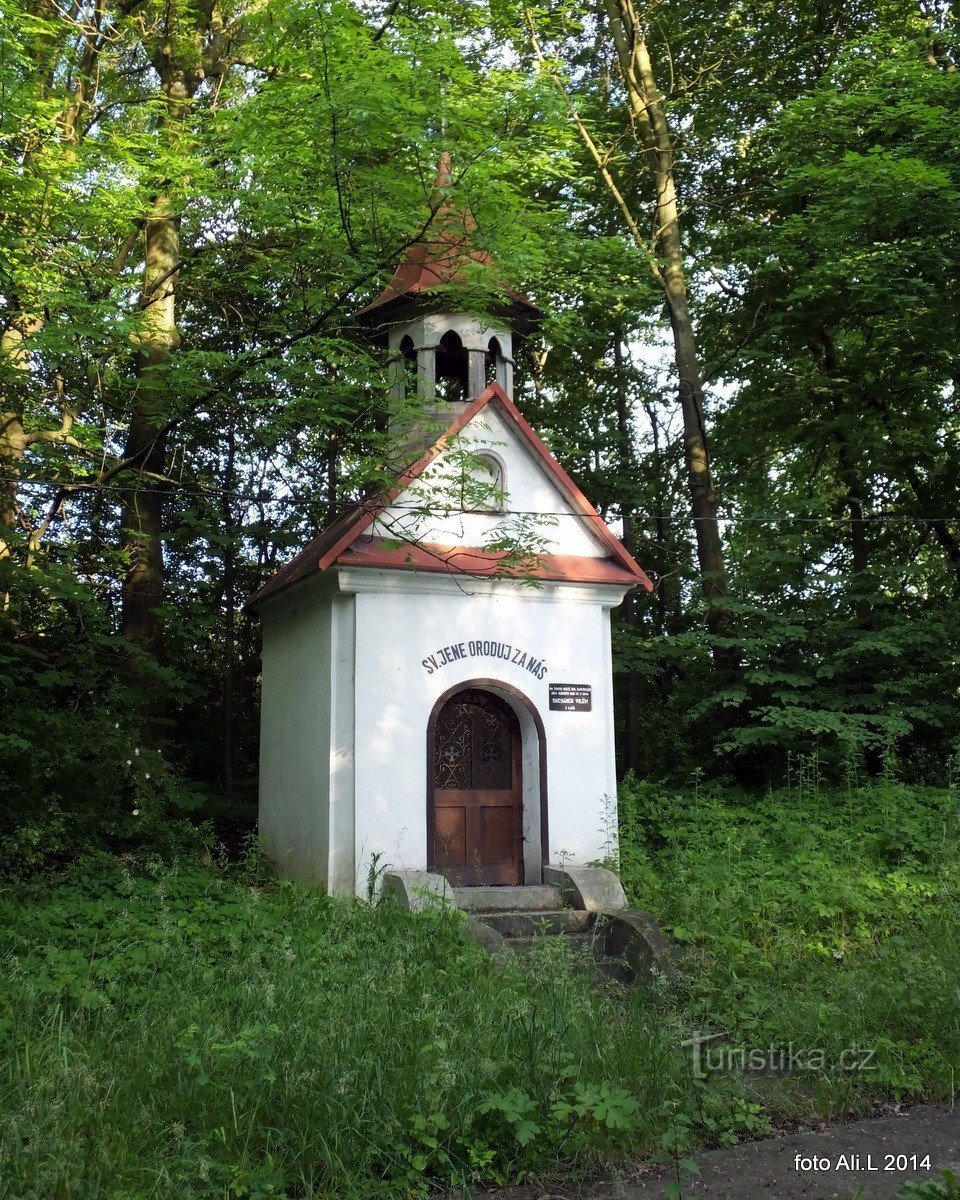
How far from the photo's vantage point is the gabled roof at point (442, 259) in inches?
365

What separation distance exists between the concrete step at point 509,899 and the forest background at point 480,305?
341 cm

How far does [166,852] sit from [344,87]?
7.56 metres

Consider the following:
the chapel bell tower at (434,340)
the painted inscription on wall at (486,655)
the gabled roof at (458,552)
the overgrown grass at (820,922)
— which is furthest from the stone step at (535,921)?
the chapel bell tower at (434,340)

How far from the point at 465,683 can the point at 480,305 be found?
3678 mm

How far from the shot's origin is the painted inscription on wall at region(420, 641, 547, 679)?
10727 millimetres

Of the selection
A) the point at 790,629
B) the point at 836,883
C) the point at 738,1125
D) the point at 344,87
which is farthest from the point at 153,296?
the point at 738,1125

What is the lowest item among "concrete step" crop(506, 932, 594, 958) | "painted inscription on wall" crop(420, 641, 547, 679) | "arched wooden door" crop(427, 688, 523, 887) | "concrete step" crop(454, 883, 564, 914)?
"concrete step" crop(506, 932, 594, 958)

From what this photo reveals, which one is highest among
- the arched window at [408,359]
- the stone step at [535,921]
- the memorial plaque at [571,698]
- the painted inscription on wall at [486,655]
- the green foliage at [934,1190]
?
the arched window at [408,359]

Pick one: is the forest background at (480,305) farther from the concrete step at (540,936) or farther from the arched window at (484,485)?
the concrete step at (540,936)

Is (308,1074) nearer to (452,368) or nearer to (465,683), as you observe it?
(465,683)

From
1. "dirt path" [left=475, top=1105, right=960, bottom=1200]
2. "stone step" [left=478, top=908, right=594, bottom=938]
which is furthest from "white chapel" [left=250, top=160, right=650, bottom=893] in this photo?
"dirt path" [left=475, top=1105, right=960, bottom=1200]

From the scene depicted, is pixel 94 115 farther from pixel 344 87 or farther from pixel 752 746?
pixel 752 746

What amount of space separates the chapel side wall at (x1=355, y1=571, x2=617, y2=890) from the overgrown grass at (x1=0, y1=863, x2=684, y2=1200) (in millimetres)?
2831

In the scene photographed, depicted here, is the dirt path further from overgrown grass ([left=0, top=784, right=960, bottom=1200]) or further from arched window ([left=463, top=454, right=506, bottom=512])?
arched window ([left=463, top=454, right=506, bottom=512])
